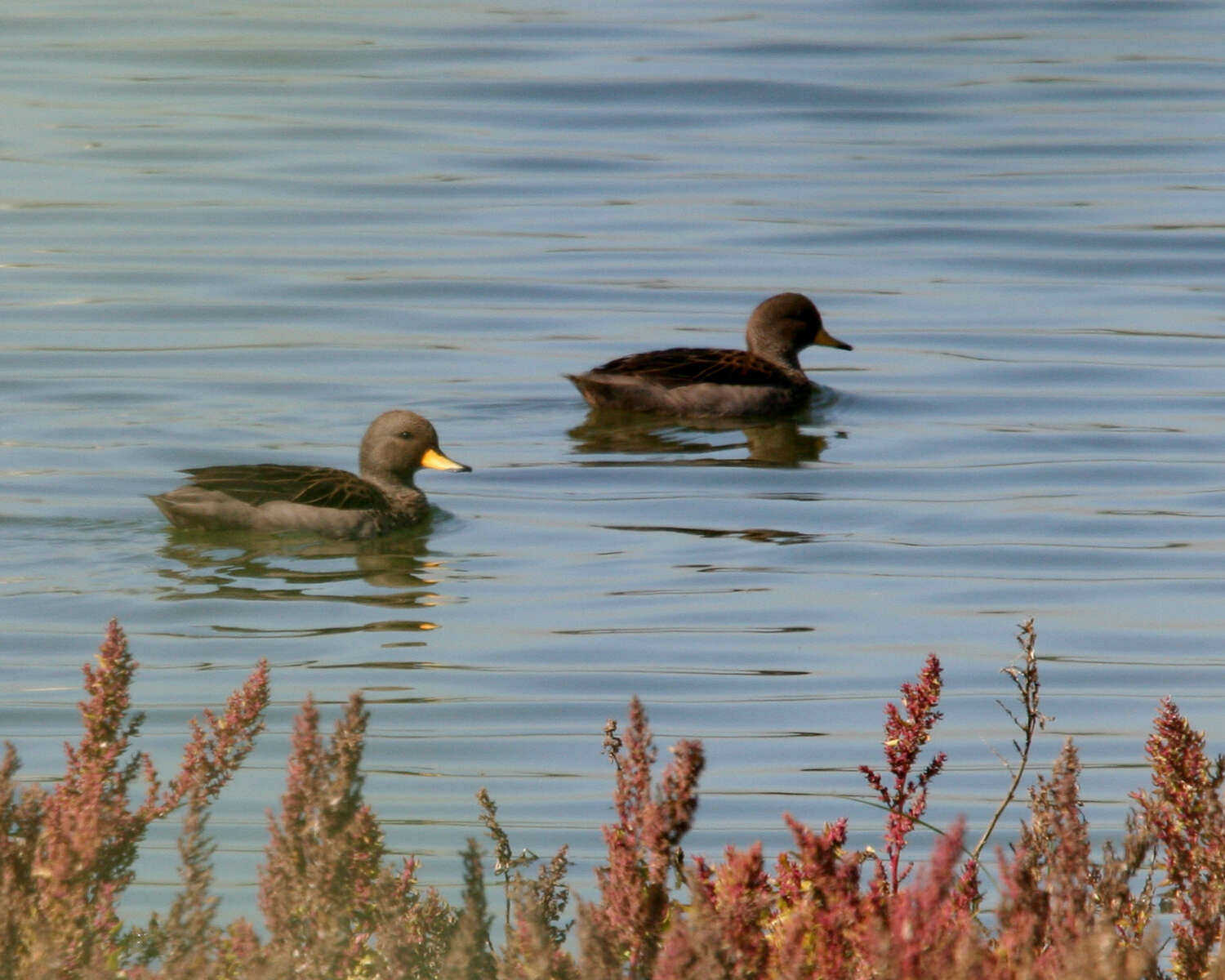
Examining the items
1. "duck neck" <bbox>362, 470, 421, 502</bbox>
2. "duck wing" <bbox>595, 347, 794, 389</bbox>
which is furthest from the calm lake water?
"duck wing" <bbox>595, 347, 794, 389</bbox>

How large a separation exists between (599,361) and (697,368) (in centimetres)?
161

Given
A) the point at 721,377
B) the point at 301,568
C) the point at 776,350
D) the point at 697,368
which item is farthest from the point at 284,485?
the point at 776,350

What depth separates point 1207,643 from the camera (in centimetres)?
903

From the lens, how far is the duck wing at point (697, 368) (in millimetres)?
13984

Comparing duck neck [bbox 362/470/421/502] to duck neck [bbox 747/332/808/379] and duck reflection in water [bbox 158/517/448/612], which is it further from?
duck neck [bbox 747/332/808/379]

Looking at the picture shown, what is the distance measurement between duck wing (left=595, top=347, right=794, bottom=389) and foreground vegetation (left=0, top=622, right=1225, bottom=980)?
9596mm

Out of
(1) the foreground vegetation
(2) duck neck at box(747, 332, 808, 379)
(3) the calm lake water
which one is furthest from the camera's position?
(2) duck neck at box(747, 332, 808, 379)

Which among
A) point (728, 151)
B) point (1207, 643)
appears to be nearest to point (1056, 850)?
point (1207, 643)

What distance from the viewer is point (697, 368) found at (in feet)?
46.7

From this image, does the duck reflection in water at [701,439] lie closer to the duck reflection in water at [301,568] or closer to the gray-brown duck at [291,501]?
the gray-brown duck at [291,501]

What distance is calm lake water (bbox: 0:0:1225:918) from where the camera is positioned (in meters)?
8.03

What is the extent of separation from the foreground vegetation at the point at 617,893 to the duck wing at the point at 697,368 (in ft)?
31.5

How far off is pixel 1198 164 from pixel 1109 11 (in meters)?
10.6

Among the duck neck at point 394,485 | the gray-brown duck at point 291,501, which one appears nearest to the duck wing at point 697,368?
the duck neck at point 394,485
